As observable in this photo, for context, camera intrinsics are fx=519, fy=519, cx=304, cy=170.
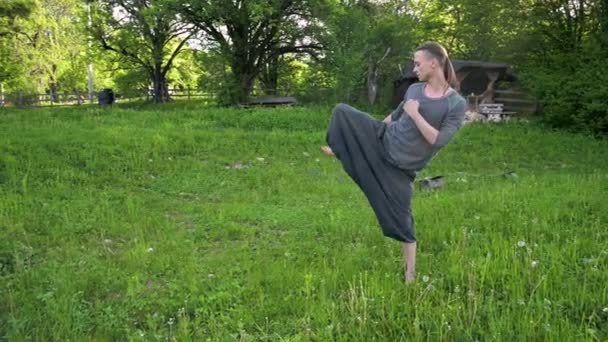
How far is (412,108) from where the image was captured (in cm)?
340

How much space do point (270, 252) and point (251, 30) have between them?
2197 cm

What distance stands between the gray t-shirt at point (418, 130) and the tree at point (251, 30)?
20006 millimetres

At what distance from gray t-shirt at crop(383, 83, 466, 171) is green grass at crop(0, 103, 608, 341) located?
0.88 metres

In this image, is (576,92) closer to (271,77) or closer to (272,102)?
(272,102)

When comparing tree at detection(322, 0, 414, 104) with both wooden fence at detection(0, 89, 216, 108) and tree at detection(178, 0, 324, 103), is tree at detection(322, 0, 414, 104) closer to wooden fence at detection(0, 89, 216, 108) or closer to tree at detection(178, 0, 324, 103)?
tree at detection(178, 0, 324, 103)

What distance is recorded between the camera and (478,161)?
11.6 meters

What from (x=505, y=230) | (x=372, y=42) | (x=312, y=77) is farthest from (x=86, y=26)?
(x=505, y=230)

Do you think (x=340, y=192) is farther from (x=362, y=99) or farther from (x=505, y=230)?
(x=362, y=99)

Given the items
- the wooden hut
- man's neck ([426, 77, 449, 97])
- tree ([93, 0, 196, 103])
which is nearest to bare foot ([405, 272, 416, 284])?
man's neck ([426, 77, 449, 97])

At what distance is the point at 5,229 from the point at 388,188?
14.7 ft

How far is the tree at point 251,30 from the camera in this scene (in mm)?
23500

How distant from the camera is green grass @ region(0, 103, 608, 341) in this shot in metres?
3.15

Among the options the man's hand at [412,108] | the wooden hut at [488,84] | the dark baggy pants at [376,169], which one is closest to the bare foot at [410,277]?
the dark baggy pants at [376,169]

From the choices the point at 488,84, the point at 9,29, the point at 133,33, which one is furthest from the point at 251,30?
the point at 9,29
